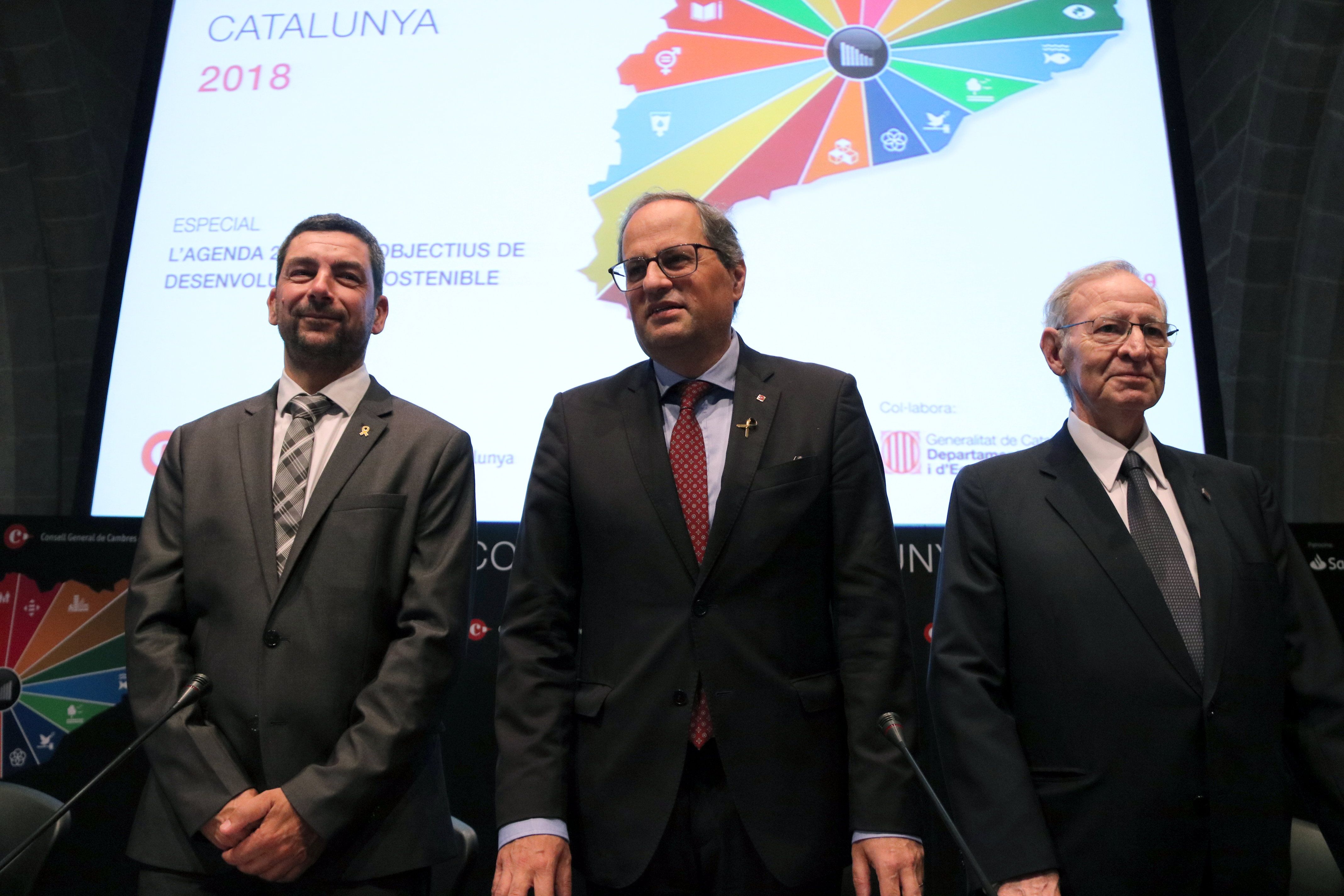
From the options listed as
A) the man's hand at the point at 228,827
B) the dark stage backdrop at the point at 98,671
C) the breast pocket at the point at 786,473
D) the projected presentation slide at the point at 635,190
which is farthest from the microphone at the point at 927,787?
the projected presentation slide at the point at 635,190

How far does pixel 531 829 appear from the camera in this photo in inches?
57.9

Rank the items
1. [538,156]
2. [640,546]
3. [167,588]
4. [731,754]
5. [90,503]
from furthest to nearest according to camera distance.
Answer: [538,156] → [90,503] → [167,588] → [640,546] → [731,754]

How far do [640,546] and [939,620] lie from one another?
565mm

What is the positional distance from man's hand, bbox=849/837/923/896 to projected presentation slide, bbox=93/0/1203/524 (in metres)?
1.46

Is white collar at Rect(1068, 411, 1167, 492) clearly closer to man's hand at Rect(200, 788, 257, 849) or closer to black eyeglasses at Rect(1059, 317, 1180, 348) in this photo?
black eyeglasses at Rect(1059, 317, 1180, 348)

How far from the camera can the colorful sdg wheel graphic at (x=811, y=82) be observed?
3047 millimetres

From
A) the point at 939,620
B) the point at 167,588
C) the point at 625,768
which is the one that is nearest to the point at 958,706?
the point at 939,620

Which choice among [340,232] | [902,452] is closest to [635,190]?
[902,452]

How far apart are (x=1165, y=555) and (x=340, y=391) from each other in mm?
1528

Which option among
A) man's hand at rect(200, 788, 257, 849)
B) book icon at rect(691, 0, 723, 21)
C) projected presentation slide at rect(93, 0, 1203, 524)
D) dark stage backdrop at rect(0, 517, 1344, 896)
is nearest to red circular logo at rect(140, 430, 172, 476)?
Result: projected presentation slide at rect(93, 0, 1203, 524)

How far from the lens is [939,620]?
1743mm

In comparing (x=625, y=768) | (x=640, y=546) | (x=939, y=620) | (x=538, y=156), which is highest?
(x=538, y=156)

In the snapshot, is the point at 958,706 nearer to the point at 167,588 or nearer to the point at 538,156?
the point at 167,588

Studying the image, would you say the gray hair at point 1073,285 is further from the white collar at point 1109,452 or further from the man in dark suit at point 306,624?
the man in dark suit at point 306,624
